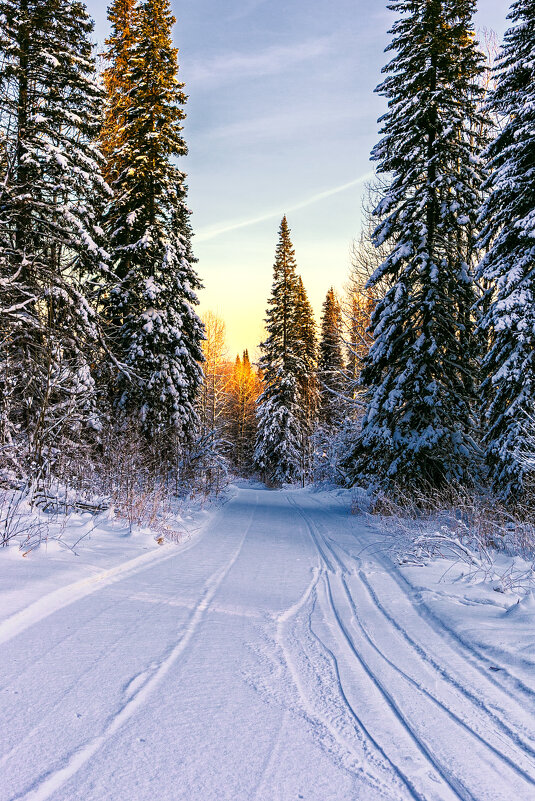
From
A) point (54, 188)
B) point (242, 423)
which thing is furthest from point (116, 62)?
point (242, 423)

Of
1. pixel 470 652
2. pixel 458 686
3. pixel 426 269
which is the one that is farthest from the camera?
pixel 426 269

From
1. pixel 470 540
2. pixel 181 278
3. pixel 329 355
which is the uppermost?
pixel 329 355

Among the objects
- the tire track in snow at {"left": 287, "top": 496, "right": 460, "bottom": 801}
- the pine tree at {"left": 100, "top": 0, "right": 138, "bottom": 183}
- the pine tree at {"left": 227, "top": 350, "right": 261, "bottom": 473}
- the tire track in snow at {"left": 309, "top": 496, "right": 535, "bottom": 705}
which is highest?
the pine tree at {"left": 100, "top": 0, "right": 138, "bottom": 183}

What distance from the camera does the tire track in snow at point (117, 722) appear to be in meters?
1.88

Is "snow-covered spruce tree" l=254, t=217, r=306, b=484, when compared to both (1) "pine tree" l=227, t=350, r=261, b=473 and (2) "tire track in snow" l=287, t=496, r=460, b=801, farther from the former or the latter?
(2) "tire track in snow" l=287, t=496, r=460, b=801

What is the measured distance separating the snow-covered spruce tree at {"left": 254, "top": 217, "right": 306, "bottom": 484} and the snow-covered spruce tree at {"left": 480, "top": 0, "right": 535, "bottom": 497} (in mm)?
21400

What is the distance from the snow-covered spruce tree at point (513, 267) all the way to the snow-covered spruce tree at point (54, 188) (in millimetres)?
8852

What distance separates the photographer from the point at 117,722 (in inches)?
94.6

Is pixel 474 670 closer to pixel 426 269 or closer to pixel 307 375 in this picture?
pixel 426 269

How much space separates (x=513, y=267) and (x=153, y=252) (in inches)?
422

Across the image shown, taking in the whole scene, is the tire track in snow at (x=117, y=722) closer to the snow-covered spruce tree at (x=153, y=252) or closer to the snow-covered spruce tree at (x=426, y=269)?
the snow-covered spruce tree at (x=426, y=269)

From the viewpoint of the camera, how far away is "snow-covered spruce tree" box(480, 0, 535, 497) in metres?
9.93

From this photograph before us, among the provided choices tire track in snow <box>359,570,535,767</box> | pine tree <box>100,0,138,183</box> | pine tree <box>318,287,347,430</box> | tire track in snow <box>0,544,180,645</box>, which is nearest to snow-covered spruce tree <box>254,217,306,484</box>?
pine tree <box>318,287,347,430</box>

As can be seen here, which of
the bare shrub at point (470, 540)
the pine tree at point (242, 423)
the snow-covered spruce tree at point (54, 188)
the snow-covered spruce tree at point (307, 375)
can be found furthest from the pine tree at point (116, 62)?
the pine tree at point (242, 423)
